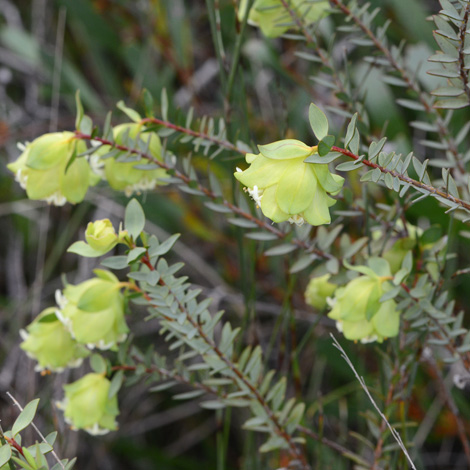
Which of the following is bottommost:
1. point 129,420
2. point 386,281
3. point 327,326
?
point 129,420

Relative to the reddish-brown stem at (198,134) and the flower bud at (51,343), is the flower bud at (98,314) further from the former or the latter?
the reddish-brown stem at (198,134)

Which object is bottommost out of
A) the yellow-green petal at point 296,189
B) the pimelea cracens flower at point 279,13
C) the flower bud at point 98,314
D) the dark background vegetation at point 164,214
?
the dark background vegetation at point 164,214

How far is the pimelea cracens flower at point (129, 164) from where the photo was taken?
0.66 m

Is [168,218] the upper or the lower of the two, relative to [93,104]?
lower

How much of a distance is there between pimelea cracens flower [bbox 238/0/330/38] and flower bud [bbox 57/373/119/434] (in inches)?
17.9

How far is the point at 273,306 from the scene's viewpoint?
4.32 feet

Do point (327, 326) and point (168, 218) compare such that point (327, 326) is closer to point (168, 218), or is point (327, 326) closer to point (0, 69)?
point (168, 218)

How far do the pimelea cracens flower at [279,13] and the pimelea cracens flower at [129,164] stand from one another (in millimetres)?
196

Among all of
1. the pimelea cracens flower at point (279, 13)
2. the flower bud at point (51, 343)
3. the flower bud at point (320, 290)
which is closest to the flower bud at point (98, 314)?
the flower bud at point (51, 343)

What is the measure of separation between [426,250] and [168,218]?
87 cm

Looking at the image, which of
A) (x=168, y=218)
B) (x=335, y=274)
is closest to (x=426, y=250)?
(x=335, y=274)

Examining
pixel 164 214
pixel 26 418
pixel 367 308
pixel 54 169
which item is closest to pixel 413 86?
pixel 367 308

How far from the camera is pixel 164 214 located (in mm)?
1487

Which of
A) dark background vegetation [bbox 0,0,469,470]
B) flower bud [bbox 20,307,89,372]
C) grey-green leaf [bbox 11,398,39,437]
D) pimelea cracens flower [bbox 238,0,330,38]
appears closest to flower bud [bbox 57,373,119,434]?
flower bud [bbox 20,307,89,372]
